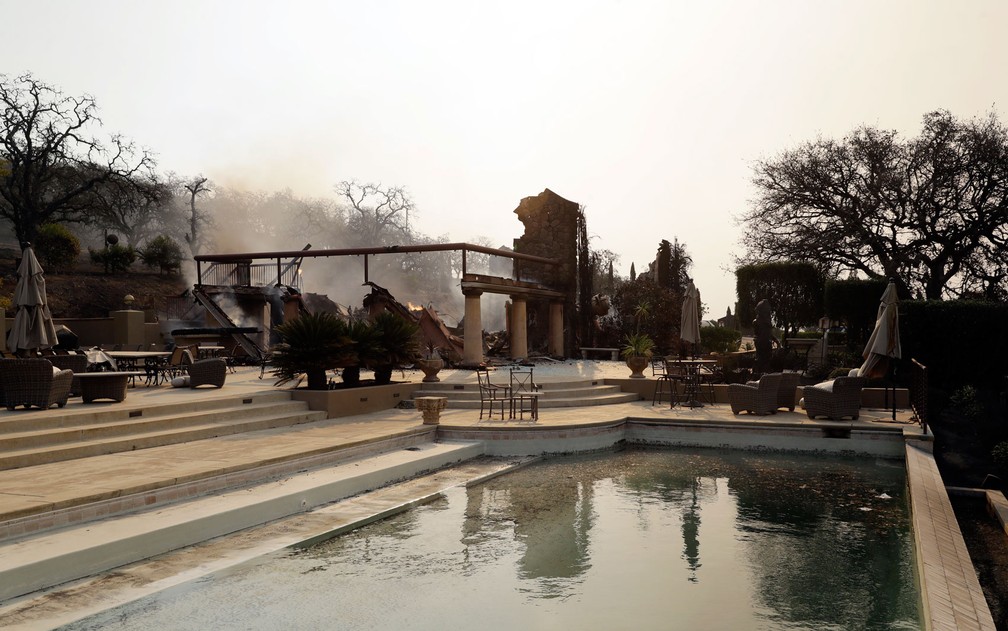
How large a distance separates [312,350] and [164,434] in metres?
3.61

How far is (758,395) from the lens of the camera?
12.9m

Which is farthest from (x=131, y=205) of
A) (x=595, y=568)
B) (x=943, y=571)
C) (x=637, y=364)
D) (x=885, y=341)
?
(x=943, y=571)

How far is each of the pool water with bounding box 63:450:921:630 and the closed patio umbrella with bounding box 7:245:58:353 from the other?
7574mm

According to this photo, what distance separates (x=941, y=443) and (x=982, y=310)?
184 inches

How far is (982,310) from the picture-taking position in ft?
54.7

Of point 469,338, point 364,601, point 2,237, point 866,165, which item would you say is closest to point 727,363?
point 469,338

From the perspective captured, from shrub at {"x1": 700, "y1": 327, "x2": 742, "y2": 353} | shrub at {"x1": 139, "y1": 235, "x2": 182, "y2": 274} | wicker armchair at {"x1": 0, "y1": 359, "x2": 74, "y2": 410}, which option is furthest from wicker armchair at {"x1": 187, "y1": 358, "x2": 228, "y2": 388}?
shrub at {"x1": 139, "y1": 235, "x2": 182, "y2": 274}

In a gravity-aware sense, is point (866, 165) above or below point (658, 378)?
above

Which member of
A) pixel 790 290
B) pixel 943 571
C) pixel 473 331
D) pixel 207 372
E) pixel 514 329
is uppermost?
pixel 790 290

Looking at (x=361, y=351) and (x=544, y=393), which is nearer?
(x=361, y=351)

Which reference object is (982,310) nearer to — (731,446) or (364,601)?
(731,446)

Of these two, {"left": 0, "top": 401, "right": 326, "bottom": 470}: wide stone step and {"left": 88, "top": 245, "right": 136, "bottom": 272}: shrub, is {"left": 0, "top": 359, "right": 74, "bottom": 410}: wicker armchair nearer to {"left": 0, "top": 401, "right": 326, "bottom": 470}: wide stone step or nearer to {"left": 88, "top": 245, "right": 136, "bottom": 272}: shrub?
{"left": 0, "top": 401, "right": 326, "bottom": 470}: wide stone step

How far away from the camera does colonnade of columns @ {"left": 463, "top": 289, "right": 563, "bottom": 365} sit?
20516 millimetres

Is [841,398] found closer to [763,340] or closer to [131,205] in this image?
[763,340]
